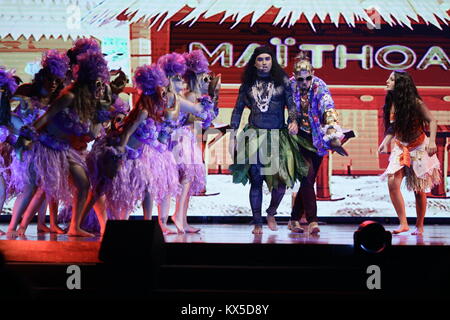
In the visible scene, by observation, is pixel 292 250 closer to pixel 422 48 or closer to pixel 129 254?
pixel 129 254

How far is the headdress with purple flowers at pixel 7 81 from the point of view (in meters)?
6.92

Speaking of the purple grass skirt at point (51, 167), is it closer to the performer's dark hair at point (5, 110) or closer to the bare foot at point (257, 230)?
the performer's dark hair at point (5, 110)

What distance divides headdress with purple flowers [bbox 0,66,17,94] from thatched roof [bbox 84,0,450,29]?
2064mm

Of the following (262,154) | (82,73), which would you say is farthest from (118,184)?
(262,154)

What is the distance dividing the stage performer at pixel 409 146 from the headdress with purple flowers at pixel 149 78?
2.31m

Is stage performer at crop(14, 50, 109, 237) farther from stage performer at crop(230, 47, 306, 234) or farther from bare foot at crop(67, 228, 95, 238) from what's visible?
stage performer at crop(230, 47, 306, 234)

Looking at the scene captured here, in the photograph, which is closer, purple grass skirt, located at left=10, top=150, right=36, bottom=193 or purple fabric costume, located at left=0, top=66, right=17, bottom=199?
purple grass skirt, located at left=10, top=150, right=36, bottom=193

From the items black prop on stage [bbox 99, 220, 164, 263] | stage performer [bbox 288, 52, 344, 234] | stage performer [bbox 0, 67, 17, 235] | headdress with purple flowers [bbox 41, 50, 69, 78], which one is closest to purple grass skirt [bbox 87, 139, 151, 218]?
headdress with purple flowers [bbox 41, 50, 69, 78]

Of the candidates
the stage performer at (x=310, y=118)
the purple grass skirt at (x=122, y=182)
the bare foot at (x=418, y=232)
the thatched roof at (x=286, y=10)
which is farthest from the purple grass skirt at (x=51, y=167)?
the bare foot at (x=418, y=232)

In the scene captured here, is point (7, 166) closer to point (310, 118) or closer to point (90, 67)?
point (90, 67)

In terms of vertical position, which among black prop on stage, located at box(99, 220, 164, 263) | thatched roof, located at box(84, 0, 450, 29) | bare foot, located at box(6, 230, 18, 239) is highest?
thatched roof, located at box(84, 0, 450, 29)

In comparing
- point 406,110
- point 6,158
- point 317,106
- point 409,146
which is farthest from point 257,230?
point 6,158

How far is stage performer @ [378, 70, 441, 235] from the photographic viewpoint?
7367 mm

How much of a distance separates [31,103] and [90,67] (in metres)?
0.81
